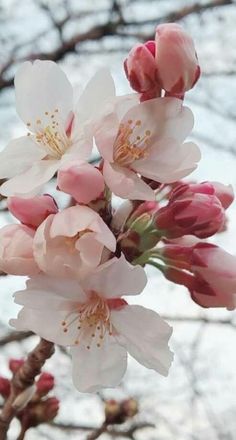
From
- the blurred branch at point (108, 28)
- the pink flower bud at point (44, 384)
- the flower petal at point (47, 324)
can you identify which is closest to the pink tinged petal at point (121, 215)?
the flower petal at point (47, 324)

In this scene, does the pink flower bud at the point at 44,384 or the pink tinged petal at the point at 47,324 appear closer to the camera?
the pink tinged petal at the point at 47,324

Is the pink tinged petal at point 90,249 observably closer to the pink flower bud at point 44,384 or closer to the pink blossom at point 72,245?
the pink blossom at point 72,245

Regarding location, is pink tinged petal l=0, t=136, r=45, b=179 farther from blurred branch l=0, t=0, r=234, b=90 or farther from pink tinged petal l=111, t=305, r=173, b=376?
blurred branch l=0, t=0, r=234, b=90

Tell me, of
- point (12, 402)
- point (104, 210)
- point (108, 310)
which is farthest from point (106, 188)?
point (12, 402)

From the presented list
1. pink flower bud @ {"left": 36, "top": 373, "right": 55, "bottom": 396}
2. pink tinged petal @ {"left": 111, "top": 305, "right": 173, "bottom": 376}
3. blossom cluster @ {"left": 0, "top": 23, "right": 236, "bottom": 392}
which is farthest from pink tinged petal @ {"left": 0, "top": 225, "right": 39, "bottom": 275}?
pink flower bud @ {"left": 36, "top": 373, "right": 55, "bottom": 396}

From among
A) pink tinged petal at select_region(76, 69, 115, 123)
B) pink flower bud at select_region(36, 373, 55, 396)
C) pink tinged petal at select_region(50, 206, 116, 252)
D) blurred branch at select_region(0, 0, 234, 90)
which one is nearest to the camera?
pink tinged petal at select_region(50, 206, 116, 252)

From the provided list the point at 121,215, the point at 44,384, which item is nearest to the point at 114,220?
the point at 121,215
